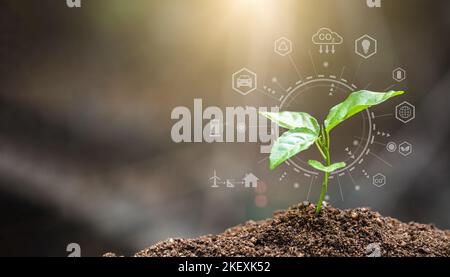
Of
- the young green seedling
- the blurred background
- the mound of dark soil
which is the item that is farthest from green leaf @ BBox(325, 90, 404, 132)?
the blurred background

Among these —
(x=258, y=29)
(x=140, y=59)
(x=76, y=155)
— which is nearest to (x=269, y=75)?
(x=258, y=29)

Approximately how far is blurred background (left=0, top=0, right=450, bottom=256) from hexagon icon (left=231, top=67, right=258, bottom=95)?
20 mm

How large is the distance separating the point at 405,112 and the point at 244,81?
54cm

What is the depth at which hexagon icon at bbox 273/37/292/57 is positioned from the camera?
165cm

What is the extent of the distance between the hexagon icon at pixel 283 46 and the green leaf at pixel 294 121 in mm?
398

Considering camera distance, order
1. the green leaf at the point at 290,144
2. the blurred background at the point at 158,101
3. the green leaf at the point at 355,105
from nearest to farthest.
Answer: the green leaf at the point at 290,144
the green leaf at the point at 355,105
the blurred background at the point at 158,101

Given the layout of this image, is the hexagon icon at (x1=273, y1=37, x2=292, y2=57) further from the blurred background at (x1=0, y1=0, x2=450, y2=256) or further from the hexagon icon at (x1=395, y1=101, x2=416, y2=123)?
the hexagon icon at (x1=395, y1=101, x2=416, y2=123)

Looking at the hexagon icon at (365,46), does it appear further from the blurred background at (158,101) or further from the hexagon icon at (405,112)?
the hexagon icon at (405,112)

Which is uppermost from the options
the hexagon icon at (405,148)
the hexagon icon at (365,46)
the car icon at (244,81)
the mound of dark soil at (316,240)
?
the hexagon icon at (365,46)

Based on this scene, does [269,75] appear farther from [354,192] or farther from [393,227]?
[393,227]

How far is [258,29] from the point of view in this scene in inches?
65.4

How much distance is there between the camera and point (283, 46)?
1.66m

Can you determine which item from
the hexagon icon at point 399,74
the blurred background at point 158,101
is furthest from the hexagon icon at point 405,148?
the hexagon icon at point 399,74

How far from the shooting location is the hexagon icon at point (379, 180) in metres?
1.65
